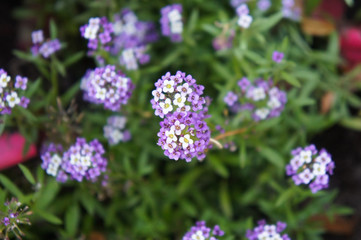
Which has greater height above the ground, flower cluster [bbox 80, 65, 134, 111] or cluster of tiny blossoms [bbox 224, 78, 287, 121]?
cluster of tiny blossoms [bbox 224, 78, 287, 121]

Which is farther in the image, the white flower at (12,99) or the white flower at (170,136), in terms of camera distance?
the white flower at (12,99)

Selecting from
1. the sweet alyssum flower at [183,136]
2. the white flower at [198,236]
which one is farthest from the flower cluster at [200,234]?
the sweet alyssum flower at [183,136]

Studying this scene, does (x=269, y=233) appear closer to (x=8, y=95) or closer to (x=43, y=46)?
(x=8, y=95)

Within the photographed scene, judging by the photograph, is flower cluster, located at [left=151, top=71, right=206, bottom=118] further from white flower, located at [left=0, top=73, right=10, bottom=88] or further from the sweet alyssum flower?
white flower, located at [left=0, top=73, right=10, bottom=88]

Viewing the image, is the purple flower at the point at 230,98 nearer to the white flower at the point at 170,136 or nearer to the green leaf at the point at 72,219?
the white flower at the point at 170,136

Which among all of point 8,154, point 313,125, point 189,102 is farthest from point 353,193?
point 8,154

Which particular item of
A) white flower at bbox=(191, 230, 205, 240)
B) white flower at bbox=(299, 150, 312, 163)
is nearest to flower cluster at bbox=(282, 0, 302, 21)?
white flower at bbox=(299, 150, 312, 163)

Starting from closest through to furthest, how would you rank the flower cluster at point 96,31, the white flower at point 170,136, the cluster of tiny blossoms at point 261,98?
the white flower at point 170,136
the flower cluster at point 96,31
the cluster of tiny blossoms at point 261,98

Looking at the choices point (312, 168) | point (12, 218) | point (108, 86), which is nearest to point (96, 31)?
point (108, 86)
